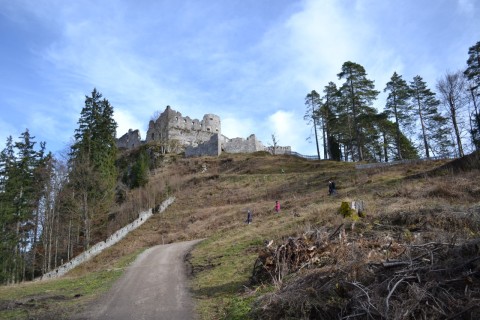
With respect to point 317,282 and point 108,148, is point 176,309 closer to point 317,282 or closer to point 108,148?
point 317,282

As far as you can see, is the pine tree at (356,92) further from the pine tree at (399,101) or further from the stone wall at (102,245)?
the stone wall at (102,245)

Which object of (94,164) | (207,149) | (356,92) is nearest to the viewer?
(94,164)

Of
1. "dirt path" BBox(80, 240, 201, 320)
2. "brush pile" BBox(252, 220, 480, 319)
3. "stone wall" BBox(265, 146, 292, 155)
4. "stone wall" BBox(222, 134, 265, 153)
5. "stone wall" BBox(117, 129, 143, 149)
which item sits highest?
"stone wall" BBox(117, 129, 143, 149)

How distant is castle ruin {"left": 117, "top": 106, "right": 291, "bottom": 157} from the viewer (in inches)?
2539

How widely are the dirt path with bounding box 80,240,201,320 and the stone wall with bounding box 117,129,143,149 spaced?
5983cm

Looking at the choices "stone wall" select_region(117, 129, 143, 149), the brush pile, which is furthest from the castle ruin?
the brush pile

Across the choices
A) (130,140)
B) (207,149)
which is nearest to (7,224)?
(207,149)

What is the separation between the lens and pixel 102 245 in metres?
27.0

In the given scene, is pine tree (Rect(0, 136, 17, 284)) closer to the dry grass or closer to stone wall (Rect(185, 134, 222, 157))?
the dry grass

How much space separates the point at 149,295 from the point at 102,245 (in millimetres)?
17659

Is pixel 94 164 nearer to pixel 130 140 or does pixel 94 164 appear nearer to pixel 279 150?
pixel 279 150

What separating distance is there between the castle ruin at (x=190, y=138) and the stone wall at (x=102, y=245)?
998 inches

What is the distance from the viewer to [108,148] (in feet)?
122

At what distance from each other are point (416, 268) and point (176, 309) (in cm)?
611
